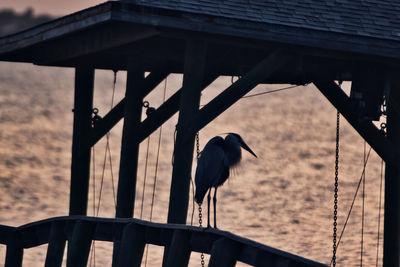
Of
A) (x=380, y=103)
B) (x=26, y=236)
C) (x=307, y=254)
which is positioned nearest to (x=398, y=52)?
(x=380, y=103)

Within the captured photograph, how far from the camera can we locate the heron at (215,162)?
12727 mm

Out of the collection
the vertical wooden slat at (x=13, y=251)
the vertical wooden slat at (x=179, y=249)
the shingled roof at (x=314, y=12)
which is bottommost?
the vertical wooden slat at (x=13, y=251)

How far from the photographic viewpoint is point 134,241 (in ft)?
38.2

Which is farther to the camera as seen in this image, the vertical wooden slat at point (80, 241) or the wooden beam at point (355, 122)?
the wooden beam at point (355, 122)

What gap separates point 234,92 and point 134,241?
8.46ft

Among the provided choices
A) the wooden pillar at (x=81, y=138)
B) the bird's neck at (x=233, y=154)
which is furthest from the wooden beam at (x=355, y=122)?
the wooden pillar at (x=81, y=138)

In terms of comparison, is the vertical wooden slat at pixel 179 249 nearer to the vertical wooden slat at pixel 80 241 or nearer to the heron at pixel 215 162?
the heron at pixel 215 162

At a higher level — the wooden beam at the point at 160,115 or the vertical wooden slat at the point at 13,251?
the wooden beam at the point at 160,115

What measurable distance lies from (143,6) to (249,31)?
138 centimetres

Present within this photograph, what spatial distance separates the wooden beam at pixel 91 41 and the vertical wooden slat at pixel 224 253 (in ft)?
11.5

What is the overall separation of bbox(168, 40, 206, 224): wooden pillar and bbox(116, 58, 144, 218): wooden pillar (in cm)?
246

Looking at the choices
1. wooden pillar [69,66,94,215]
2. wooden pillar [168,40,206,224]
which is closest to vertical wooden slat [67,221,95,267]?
wooden pillar [168,40,206,224]

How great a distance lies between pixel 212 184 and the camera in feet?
42.1

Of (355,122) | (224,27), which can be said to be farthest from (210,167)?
(355,122)
